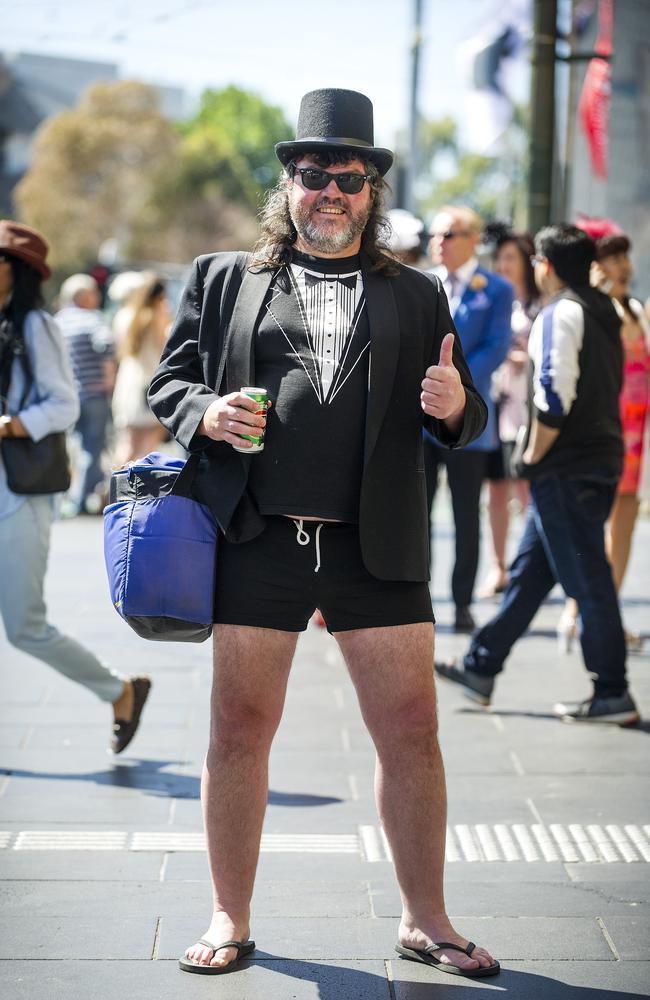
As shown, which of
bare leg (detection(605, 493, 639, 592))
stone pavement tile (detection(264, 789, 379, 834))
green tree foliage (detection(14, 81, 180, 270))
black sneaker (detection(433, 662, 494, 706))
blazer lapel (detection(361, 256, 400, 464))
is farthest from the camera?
green tree foliage (detection(14, 81, 180, 270))

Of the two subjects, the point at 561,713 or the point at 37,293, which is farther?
the point at 561,713

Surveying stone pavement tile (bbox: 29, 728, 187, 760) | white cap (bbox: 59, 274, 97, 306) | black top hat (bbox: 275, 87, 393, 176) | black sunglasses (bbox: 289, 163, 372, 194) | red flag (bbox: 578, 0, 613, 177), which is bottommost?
stone pavement tile (bbox: 29, 728, 187, 760)

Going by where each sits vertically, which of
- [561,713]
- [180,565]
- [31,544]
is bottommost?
[561,713]

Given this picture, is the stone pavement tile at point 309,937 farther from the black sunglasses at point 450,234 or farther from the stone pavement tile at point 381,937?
the black sunglasses at point 450,234

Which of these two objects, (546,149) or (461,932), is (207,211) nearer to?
(546,149)

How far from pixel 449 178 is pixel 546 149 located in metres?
90.4

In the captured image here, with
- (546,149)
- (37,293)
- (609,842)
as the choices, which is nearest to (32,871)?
(609,842)

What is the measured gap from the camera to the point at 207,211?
5934 centimetres

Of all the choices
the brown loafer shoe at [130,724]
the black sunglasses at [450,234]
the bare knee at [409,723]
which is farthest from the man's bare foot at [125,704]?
the black sunglasses at [450,234]

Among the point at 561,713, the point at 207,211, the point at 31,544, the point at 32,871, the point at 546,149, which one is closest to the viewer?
the point at 32,871

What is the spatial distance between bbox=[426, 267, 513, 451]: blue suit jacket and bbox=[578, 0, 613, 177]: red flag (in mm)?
5177

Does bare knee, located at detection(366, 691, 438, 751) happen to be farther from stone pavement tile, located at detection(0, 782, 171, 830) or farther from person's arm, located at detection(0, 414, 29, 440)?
person's arm, located at detection(0, 414, 29, 440)

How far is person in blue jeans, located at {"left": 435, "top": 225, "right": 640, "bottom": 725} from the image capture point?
584 centimetres

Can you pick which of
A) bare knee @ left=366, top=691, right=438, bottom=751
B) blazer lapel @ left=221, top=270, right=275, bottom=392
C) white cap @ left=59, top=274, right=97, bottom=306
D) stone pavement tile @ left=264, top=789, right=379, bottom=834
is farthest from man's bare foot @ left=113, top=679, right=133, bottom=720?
white cap @ left=59, top=274, right=97, bottom=306
